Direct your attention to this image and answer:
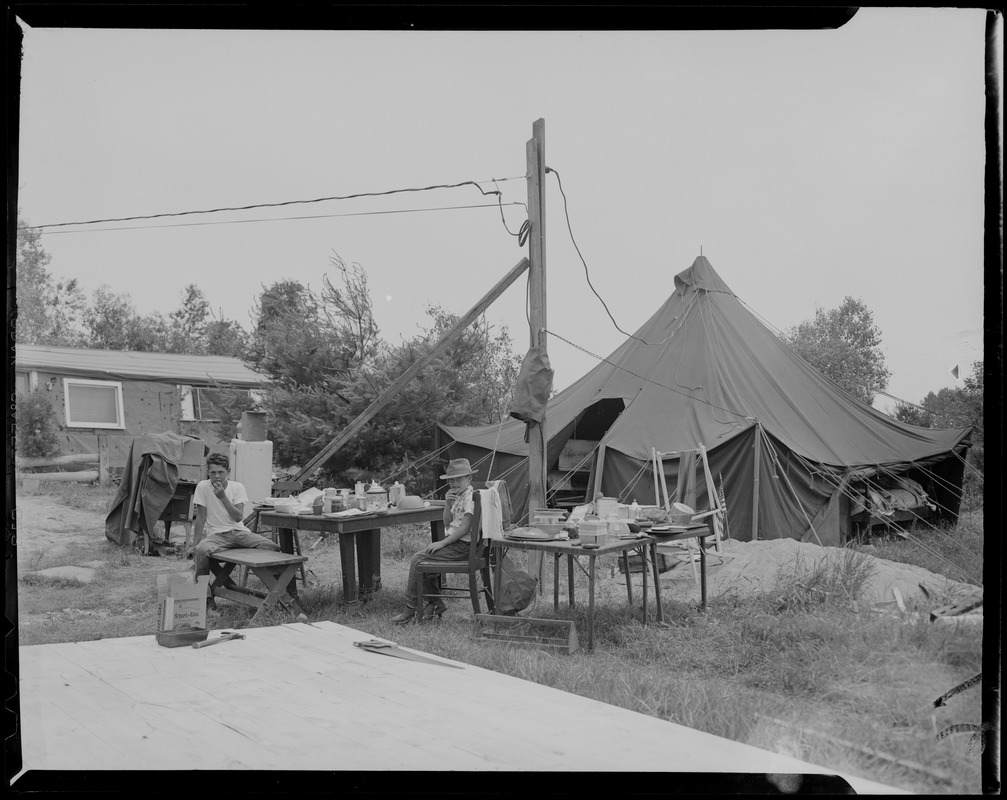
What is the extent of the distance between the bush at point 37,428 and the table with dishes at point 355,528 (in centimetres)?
801

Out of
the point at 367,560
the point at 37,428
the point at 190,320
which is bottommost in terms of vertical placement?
the point at 367,560

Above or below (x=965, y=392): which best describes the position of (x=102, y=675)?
below

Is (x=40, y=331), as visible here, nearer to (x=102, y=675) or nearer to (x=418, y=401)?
(x=418, y=401)

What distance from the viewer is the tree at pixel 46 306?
13.8 m

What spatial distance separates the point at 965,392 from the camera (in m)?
8.70

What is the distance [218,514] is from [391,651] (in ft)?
8.09

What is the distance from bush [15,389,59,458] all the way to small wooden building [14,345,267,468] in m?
0.11

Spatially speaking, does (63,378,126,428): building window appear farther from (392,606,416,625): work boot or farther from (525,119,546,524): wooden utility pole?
(392,606,416,625): work boot

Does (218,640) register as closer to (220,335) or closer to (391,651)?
(391,651)

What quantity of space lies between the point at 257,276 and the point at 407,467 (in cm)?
402

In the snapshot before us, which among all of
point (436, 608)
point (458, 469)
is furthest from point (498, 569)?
point (458, 469)

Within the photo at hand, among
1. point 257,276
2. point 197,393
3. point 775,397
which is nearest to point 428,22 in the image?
point 775,397

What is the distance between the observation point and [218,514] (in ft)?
18.2

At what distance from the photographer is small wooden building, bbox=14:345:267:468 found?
13.0 meters
